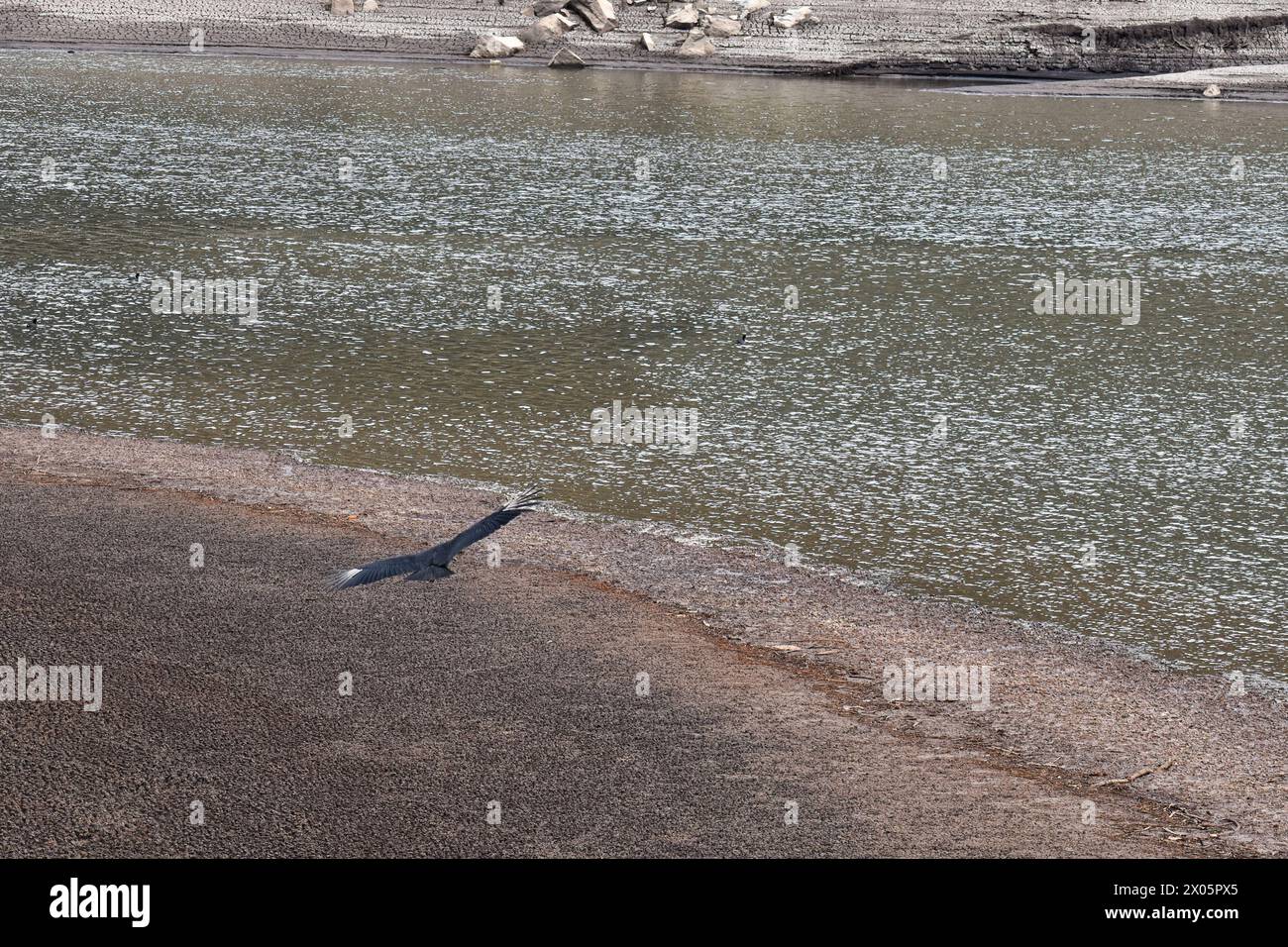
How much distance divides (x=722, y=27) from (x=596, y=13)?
2936 millimetres

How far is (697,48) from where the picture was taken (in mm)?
36000

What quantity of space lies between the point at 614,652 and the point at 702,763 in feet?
3.93

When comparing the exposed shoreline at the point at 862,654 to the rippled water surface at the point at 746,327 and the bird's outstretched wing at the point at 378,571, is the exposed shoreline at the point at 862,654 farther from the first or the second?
the bird's outstretched wing at the point at 378,571

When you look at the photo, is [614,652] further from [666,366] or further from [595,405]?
[666,366]

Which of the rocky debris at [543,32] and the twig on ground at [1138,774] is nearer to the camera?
the twig on ground at [1138,774]

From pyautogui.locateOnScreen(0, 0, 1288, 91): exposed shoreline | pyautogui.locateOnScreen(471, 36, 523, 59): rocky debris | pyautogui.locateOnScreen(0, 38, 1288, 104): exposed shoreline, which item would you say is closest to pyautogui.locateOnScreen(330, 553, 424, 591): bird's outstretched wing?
pyautogui.locateOnScreen(0, 38, 1288, 104): exposed shoreline

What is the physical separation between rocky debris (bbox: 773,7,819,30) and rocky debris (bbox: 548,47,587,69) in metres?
4.96

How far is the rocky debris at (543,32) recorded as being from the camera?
120ft

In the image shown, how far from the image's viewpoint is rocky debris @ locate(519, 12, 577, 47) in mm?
36656

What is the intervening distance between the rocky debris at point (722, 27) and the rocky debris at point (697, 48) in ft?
1.86

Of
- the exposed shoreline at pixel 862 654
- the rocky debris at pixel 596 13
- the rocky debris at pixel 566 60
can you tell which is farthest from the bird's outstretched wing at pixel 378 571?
the rocky debris at pixel 596 13

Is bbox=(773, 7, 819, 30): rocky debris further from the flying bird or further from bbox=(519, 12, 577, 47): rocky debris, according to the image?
the flying bird

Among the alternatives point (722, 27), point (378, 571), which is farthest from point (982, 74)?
point (378, 571)

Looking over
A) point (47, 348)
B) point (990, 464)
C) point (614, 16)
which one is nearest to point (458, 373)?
point (47, 348)
